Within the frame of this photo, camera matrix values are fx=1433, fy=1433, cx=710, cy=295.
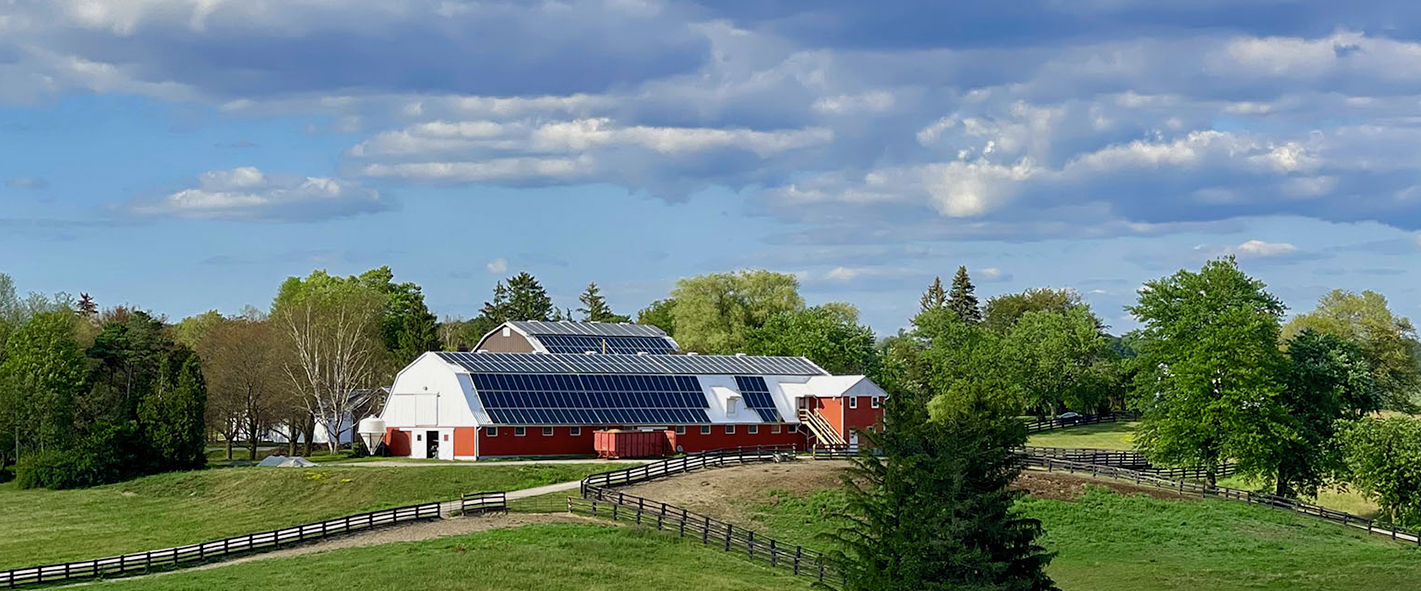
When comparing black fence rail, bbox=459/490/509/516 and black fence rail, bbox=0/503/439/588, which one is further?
black fence rail, bbox=459/490/509/516

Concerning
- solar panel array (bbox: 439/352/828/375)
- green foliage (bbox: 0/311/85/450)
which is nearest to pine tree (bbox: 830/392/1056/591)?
solar panel array (bbox: 439/352/828/375)

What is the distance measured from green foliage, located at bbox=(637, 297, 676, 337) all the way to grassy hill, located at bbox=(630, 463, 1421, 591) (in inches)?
2923

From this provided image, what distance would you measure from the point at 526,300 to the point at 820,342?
52.2 metres

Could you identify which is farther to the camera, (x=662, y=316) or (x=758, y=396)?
(x=662, y=316)

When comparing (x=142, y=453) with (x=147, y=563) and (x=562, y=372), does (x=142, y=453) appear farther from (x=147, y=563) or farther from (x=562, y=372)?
(x=147, y=563)

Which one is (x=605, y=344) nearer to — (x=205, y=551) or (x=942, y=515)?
(x=205, y=551)

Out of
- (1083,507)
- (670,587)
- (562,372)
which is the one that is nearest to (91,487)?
(562,372)

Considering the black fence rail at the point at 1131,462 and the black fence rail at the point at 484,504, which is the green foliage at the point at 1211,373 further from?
the black fence rail at the point at 484,504

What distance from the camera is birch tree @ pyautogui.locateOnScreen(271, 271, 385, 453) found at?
94625 mm

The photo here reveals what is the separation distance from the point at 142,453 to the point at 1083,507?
1910 inches

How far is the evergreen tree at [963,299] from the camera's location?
565 feet

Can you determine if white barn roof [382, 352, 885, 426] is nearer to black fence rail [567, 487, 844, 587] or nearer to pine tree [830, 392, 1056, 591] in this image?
black fence rail [567, 487, 844, 587]

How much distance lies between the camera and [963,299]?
567ft

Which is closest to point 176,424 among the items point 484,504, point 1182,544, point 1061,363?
point 484,504
